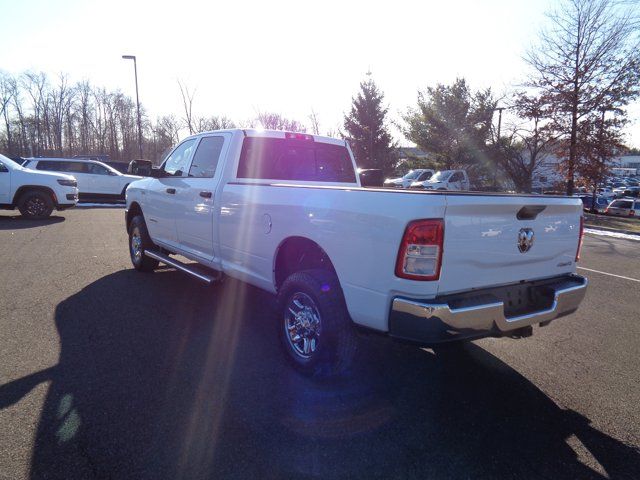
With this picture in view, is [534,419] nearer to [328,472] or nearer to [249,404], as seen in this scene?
[328,472]

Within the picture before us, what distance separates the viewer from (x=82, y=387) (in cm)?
314

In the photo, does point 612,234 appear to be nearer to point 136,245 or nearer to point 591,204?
point 591,204

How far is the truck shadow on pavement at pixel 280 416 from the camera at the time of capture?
2393 mm

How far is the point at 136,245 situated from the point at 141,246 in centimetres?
31

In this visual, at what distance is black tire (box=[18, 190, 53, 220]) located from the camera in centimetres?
1259

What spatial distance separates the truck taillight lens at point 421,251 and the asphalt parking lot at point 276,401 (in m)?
1.02

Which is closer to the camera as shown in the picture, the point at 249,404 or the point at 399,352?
the point at 249,404

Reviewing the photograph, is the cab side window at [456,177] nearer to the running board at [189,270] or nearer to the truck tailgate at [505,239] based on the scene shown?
the running board at [189,270]

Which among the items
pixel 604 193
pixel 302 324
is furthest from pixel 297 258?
pixel 604 193

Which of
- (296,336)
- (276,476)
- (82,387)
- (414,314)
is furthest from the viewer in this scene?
(296,336)

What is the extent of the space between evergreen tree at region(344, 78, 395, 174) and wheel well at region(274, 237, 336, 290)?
32.0 m

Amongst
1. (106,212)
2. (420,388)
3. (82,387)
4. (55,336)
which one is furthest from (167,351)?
(106,212)

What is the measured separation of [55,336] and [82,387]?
1227 mm

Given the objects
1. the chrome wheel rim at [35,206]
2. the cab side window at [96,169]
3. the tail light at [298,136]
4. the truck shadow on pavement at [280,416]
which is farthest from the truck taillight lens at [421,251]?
the cab side window at [96,169]
